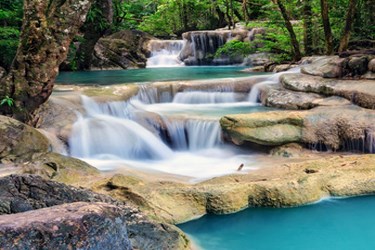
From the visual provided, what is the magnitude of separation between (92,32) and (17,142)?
11.7 metres

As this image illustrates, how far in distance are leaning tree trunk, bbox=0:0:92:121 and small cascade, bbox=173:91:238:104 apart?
3.50 m

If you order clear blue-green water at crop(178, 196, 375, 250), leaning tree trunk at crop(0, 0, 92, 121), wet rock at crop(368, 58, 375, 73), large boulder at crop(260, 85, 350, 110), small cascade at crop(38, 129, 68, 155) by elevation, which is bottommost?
clear blue-green water at crop(178, 196, 375, 250)

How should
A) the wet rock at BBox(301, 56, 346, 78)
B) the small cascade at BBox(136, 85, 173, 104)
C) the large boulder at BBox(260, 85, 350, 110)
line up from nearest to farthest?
the large boulder at BBox(260, 85, 350, 110)
the wet rock at BBox(301, 56, 346, 78)
the small cascade at BBox(136, 85, 173, 104)

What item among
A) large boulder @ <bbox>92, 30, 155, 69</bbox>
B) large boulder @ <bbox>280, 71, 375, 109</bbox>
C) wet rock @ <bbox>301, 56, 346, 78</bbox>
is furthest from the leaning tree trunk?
large boulder @ <bbox>92, 30, 155, 69</bbox>

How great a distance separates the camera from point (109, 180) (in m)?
4.58

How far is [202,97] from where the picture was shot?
9539 mm

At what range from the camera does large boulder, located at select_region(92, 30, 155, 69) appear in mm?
17438

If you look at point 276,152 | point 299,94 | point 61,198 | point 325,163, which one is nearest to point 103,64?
point 299,94

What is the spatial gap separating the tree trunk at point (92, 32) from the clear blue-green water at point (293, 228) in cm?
1326

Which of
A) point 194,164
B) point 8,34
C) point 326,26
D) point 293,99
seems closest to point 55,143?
point 194,164

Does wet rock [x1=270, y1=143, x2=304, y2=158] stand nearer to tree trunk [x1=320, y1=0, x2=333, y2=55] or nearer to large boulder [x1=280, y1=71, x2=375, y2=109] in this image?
large boulder [x1=280, y1=71, x2=375, y2=109]

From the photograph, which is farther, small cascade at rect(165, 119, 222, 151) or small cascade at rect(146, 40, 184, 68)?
small cascade at rect(146, 40, 184, 68)

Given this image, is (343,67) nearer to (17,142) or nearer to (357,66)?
(357,66)

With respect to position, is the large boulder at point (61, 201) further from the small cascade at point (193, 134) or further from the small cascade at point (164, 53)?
the small cascade at point (164, 53)
